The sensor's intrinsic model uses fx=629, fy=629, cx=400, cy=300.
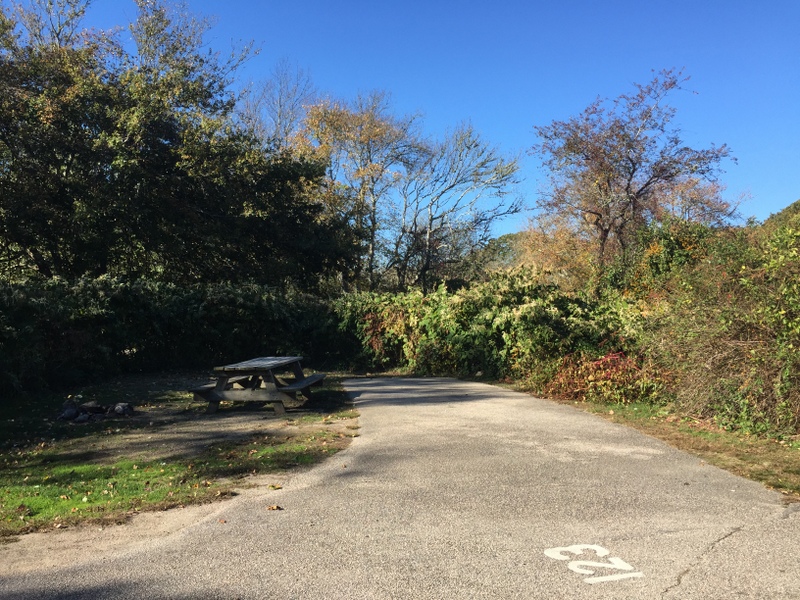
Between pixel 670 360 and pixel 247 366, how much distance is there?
6317mm

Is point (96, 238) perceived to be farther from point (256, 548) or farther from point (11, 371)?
point (256, 548)

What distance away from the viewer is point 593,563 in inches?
149

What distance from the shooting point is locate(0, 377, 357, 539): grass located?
5.11 metres

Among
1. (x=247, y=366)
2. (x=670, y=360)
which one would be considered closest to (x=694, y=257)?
(x=670, y=360)

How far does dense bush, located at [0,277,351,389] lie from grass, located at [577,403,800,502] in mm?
9463

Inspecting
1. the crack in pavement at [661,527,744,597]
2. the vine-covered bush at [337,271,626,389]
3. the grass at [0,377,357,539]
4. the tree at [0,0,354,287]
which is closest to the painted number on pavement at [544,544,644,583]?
the crack in pavement at [661,527,744,597]

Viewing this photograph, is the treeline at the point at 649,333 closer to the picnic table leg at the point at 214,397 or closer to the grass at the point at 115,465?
the grass at the point at 115,465

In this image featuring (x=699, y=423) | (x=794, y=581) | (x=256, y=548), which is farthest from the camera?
(x=699, y=423)

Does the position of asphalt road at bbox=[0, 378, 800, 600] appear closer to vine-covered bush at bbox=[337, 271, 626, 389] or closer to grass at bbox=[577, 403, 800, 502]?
grass at bbox=[577, 403, 800, 502]

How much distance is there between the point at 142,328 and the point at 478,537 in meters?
12.5

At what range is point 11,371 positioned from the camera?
10.2 metres

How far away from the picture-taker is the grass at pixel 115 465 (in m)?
5.11

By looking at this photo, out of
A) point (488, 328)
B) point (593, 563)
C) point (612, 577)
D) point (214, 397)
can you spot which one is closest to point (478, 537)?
point (593, 563)

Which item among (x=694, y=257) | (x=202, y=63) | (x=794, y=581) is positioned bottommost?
(x=794, y=581)
